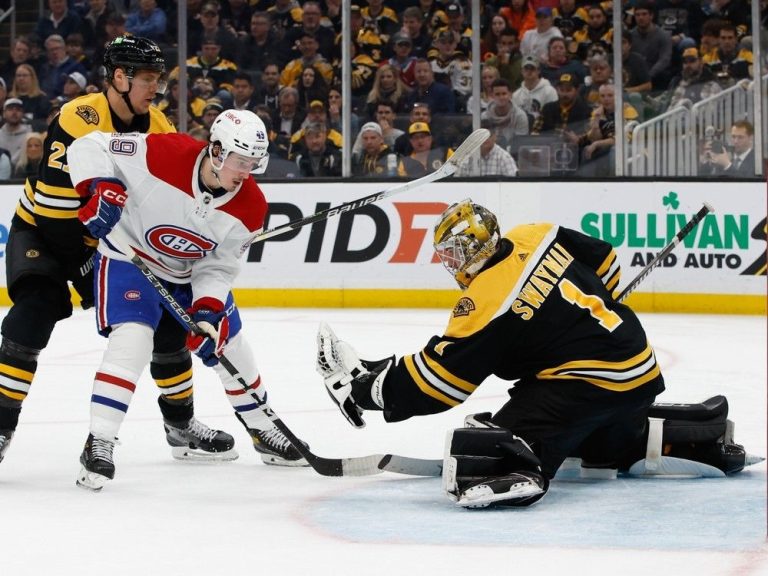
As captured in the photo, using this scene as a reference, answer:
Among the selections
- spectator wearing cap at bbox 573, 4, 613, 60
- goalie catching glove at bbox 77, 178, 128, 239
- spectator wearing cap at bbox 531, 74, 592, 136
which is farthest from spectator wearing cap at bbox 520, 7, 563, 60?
goalie catching glove at bbox 77, 178, 128, 239

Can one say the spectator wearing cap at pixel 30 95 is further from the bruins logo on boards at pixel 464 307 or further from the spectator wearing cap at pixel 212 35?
the bruins logo on boards at pixel 464 307

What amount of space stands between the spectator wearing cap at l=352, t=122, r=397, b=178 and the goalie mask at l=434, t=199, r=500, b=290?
493cm

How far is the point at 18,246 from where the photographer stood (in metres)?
3.64

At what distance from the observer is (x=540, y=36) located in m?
8.29

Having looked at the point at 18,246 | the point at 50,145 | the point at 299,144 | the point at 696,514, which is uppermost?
the point at 299,144

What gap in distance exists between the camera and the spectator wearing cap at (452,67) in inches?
319

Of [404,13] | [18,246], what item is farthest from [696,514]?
[404,13]

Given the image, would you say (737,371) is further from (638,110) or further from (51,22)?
(51,22)

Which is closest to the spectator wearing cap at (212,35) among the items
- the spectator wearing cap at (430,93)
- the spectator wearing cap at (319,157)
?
the spectator wearing cap at (319,157)

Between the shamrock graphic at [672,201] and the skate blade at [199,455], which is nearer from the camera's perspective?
the skate blade at [199,455]

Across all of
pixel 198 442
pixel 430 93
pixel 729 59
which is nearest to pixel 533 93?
pixel 430 93

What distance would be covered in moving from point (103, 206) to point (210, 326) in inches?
16.2

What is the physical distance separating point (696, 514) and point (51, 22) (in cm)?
697

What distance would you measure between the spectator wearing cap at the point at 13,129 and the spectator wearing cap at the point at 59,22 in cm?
61
